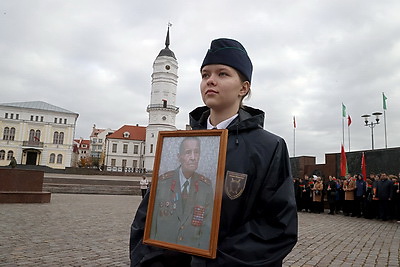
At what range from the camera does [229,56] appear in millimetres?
1751

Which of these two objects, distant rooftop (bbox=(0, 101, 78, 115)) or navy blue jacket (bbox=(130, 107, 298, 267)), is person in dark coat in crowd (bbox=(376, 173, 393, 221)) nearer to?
navy blue jacket (bbox=(130, 107, 298, 267))

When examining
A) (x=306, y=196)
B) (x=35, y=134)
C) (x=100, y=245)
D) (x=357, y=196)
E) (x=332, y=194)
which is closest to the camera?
(x=100, y=245)

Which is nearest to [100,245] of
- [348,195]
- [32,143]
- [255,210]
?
[255,210]

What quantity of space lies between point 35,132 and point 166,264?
7931 cm

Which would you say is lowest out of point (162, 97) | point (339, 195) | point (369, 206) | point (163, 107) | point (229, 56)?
point (369, 206)

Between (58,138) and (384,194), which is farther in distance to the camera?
(58,138)

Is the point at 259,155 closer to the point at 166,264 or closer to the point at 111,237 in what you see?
the point at 166,264

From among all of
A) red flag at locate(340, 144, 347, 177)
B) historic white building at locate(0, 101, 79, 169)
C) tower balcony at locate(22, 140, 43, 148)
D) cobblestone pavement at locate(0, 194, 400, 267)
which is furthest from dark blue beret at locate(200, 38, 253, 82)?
tower balcony at locate(22, 140, 43, 148)

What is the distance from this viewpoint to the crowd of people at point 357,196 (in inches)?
526

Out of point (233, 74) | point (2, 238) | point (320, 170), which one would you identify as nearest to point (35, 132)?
point (320, 170)

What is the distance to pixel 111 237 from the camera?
23.4 ft

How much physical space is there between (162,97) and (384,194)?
63.8 m

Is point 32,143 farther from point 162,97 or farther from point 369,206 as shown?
point 369,206

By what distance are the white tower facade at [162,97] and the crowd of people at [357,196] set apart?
58.0 metres
